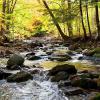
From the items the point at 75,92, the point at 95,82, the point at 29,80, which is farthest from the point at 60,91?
the point at 29,80

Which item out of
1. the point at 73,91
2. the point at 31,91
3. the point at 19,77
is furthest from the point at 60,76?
the point at 73,91

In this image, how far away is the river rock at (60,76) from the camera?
10500 millimetres

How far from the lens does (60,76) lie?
10617mm

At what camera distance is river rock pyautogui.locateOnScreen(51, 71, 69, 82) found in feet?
34.4

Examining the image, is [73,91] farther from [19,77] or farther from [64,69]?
[19,77]

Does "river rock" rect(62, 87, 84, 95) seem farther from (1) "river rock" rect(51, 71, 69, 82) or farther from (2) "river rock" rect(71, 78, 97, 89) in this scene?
(1) "river rock" rect(51, 71, 69, 82)

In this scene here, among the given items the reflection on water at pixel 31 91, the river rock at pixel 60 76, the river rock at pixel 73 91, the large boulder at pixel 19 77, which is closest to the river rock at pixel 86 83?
the river rock at pixel 73 91

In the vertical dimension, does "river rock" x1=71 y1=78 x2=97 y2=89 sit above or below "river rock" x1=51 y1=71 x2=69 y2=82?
above

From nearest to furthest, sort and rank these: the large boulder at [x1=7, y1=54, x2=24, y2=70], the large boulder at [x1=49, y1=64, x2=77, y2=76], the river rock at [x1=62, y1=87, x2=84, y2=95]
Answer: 1. the river rock at [x1=62, y1=87, x2=84, y2=95]
2. the large boulder at [x1=49, y1=64, x2=77, y2=76]
3. the large boulder at [x1=7, y1=54, x2=24, y2=70]

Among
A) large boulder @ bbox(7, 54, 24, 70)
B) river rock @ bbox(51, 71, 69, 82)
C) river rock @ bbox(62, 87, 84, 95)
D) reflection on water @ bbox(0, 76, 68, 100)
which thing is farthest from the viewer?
large boulder @ bbox(7, 54, 24, 70)

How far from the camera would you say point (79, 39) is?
26.2 meters

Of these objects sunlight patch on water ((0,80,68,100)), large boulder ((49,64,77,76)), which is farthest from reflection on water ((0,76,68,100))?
large boulder ((49,64,77,76))

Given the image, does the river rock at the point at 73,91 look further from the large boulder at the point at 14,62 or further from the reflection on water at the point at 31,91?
the large boulder at the point at 14,62

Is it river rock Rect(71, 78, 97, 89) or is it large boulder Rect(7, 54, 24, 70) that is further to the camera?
large boulder Rect(7, 54, 24, 70)
